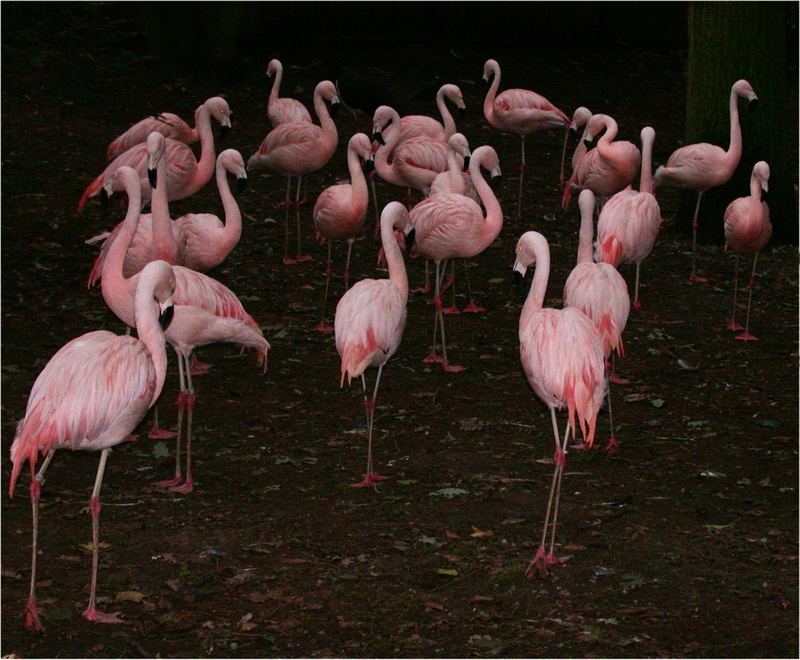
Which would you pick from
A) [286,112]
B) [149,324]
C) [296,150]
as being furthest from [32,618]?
[286,112]

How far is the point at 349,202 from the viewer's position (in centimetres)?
877

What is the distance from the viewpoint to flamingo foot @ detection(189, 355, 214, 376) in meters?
8.09

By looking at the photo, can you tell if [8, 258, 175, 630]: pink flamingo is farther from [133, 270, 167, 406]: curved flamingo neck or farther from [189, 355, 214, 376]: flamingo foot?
[189, 355, 214, 376]: flamingo foot

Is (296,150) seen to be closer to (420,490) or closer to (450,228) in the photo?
(450,228)

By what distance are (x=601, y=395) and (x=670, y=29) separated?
12288mm

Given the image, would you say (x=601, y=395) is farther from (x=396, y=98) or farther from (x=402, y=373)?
(x=396, y=98)

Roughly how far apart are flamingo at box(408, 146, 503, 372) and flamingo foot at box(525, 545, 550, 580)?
266 cm

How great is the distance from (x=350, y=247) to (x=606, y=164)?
2.54 meters

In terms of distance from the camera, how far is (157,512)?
630cm

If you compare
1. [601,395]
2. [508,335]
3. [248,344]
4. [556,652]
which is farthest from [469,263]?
[556,652]

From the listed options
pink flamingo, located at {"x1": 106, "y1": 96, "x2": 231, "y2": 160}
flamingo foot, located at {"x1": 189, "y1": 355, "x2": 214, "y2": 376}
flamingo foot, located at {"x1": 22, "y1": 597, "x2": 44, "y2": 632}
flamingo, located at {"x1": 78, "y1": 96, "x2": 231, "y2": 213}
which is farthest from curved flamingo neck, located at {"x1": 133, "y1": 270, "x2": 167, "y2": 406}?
pink flamingo, located at {"x1": 106, "y1": 96, "x2": 231, "y2": 160}

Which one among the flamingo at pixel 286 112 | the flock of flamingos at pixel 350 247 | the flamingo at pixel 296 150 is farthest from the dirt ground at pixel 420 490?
the flamingo at pixel 286 112

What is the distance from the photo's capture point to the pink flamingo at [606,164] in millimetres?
10102

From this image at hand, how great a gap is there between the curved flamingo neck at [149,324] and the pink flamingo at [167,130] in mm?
4258
